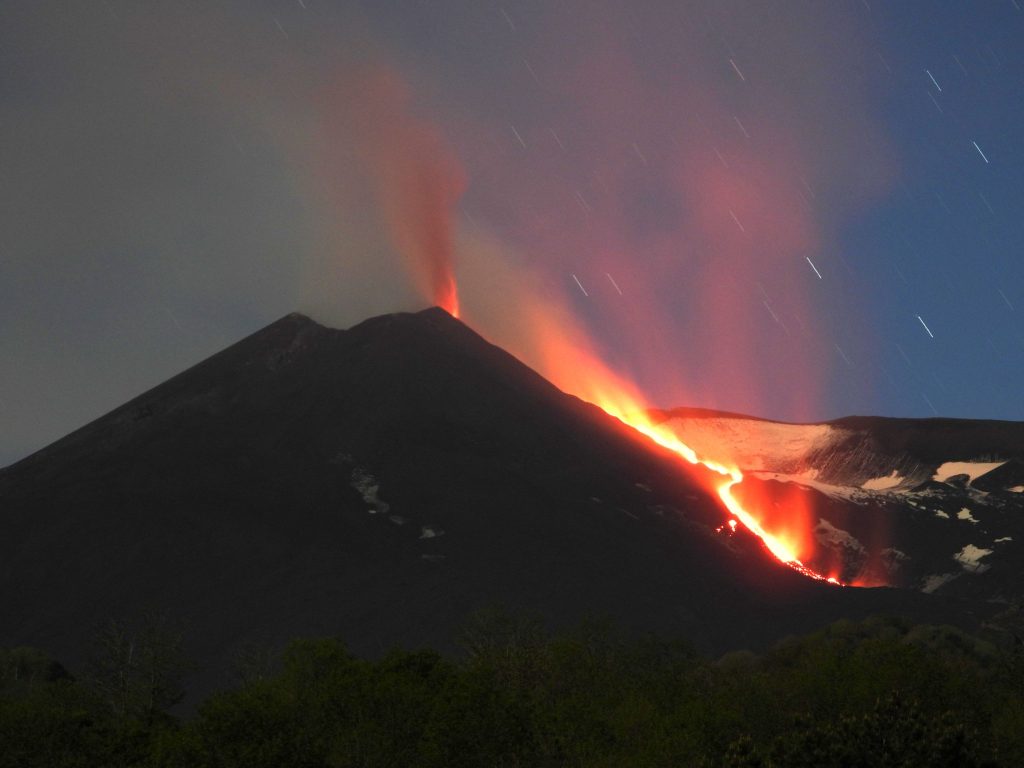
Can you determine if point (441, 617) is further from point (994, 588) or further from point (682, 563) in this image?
point (994, 588)

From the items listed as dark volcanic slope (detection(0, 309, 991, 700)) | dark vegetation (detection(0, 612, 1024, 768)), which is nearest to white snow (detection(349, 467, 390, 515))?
dark volcanic slope (detection(0, 309, 991, 700))

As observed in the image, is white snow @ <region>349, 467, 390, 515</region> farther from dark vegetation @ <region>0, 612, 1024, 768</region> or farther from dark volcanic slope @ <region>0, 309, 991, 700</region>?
dark vegetation @ <region>0, 612, 1024, 768</region>

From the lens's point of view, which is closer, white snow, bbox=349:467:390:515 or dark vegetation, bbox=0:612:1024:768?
dark vegetation, bbox=0:612:1024:768

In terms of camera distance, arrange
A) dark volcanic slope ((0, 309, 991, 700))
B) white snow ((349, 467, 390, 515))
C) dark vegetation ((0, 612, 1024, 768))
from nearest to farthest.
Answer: dark vegetation ((0, 612, 1024, 768))
dark volcanic slope ((0, 309, 991, 700))
white snow ((349, 467, 390, 515))

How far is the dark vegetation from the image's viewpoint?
27703 mm

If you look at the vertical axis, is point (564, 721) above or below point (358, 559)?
below

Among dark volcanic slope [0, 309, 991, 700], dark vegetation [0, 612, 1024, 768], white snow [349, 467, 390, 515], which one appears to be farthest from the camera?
white snow [349, 467, 390, 515]

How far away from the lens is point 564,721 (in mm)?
43844

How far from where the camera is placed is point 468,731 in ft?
128

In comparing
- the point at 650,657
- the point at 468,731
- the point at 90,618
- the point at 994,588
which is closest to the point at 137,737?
the point at 468,731

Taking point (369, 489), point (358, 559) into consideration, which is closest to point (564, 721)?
point (358, 559)

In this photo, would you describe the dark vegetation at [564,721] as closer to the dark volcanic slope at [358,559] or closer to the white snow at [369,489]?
the dark volcanic slope at [358,559]

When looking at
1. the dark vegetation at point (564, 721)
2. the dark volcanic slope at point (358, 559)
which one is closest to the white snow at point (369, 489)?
the dark volcanic slope at point (358, 559)

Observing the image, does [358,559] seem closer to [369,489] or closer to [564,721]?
[369,489]
